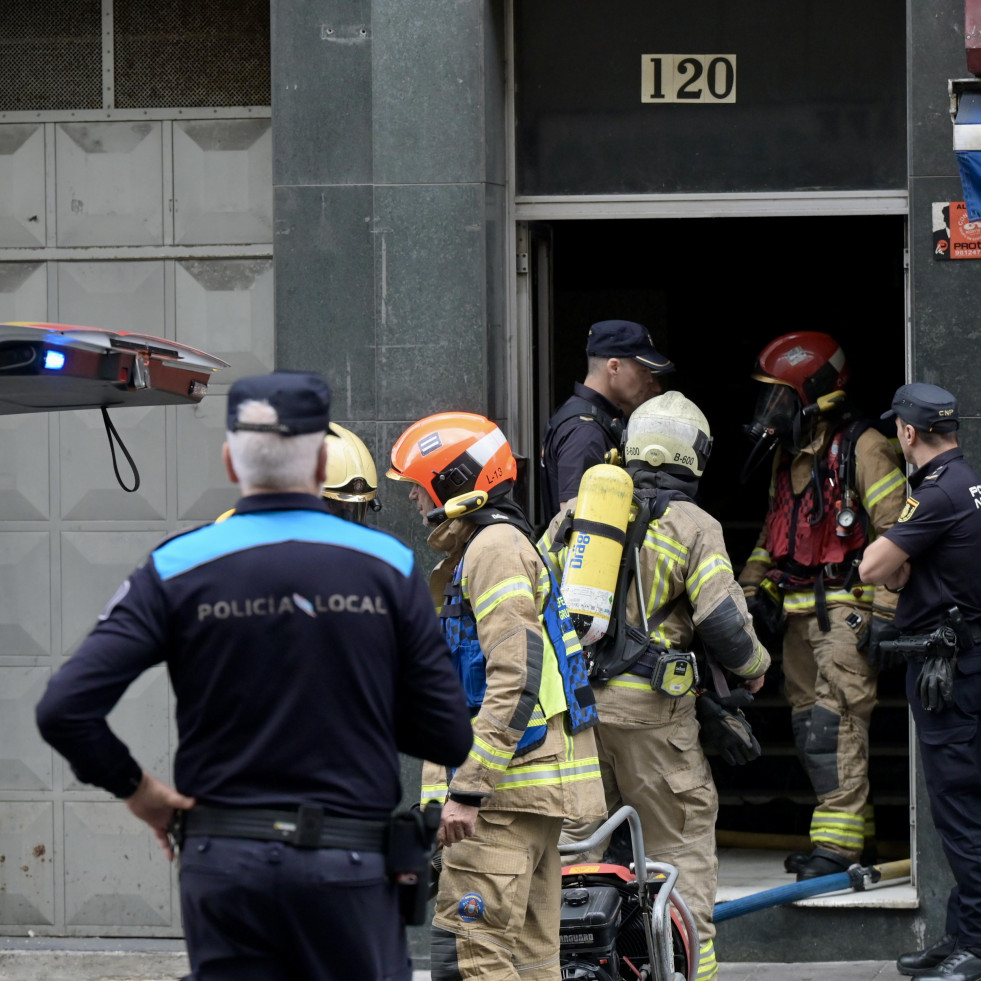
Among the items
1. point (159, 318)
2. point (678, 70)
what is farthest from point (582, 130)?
point (159, 318)

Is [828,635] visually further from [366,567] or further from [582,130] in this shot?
[366,567]

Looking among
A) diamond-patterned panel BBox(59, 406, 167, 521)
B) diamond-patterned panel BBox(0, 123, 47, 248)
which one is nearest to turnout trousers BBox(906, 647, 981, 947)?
diamond-patterned panel BBox(59, 406, 167, 521)

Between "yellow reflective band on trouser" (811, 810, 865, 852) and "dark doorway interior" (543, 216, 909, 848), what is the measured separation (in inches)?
102

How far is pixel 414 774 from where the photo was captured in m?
6.18

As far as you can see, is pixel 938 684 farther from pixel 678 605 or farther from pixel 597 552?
pixel 597 552

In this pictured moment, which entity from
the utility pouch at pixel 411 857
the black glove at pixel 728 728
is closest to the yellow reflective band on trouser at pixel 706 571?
the black glove at pixel 728 728

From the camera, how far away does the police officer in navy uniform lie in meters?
5.62

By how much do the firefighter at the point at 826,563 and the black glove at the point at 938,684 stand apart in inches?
25.0

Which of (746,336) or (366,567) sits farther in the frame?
(746,336)

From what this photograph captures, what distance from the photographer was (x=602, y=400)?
6359 millimetres

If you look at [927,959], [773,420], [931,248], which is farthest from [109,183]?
[927,959]

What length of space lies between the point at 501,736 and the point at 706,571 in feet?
4.47

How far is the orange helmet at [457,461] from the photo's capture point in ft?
15.5

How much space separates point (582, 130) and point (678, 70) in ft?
1.47
